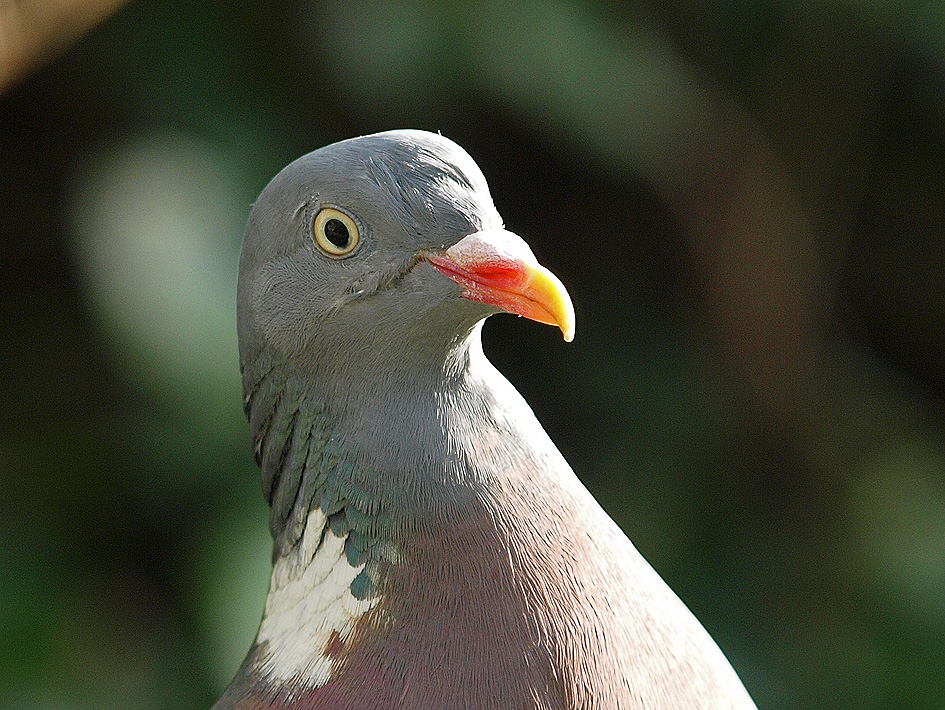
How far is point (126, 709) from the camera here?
2.77 metres

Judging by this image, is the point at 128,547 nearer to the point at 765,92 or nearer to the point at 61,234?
the point at 61,234

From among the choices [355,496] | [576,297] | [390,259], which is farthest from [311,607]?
[576,297]

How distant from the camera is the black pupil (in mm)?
1249

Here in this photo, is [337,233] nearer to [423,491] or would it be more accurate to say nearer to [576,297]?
[423,491]

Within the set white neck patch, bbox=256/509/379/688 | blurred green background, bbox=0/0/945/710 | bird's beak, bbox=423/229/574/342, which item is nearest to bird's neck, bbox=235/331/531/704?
white neck patch, bbox=256/509/379/688

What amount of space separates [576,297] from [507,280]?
2.16 metres

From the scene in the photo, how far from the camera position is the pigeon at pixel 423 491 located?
45.0 inches

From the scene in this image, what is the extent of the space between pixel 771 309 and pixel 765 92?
62cm

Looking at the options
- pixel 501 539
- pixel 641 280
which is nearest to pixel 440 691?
pixel 501 539

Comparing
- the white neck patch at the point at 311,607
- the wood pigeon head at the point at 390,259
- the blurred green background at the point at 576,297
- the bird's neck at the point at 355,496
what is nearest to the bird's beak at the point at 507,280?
the wood pigeon head at the point at 390,259

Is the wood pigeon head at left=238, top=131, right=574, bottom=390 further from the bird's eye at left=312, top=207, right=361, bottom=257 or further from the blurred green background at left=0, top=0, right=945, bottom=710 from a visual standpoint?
the blurred green background at left=0, top=0, right=945, bottom=710

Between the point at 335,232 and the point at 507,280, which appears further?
the point at 335,232

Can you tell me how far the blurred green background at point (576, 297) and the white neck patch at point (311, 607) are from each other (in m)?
1.35

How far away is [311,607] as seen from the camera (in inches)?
48.9
